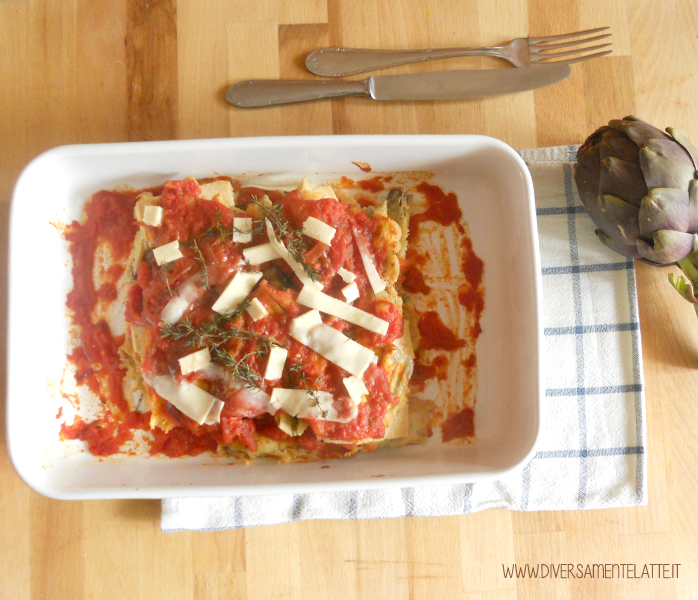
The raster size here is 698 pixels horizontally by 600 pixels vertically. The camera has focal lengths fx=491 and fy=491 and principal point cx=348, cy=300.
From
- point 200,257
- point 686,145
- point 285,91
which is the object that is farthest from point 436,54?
point 200,257

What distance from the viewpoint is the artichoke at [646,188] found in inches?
68.1

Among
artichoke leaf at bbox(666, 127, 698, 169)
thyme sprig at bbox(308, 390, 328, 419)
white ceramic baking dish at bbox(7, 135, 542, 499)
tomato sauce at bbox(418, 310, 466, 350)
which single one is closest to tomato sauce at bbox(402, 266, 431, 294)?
tomato sauce at bbox(418, 310, 466, 350)

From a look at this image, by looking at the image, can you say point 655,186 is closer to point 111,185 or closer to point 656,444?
point 656,444

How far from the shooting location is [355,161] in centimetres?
193

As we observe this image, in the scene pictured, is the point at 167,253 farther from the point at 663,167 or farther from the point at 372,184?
the point at 663,167

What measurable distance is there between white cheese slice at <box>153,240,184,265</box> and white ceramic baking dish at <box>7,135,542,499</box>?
13.2 inches

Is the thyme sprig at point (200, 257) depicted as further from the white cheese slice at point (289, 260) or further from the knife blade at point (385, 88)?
the knife blade at point (385, 88)

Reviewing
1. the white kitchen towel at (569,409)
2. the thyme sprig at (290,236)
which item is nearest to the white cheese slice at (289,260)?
the thyme sprig at (290,236)

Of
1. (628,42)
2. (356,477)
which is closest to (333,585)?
(356,477)

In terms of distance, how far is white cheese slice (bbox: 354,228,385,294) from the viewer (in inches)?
73.0

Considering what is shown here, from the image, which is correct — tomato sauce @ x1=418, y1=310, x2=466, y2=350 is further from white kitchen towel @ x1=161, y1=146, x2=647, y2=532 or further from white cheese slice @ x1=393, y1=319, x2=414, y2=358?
white kitchen towel @ x1=161, y1=146, x2=647, y2=532

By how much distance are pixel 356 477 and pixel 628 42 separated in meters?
2.15

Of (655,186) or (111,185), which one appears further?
(111,185)

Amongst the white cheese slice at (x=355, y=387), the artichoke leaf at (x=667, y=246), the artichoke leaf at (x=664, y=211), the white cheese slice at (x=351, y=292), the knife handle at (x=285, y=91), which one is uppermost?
the knife handle at (x=285, y=91)
